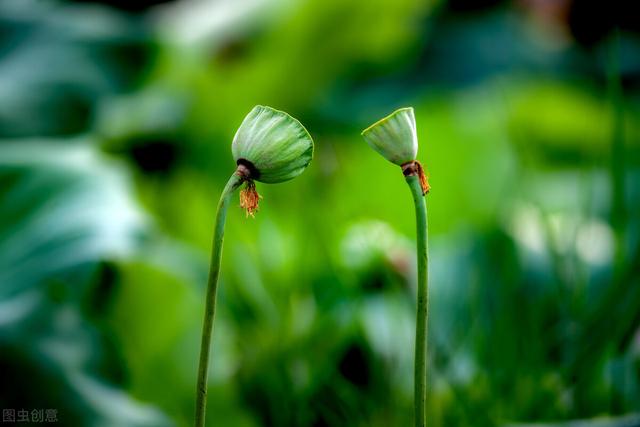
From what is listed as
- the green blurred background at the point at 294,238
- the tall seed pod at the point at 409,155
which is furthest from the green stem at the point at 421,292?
the green blurred background at the point at 294,238

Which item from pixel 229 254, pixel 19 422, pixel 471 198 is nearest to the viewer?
pixel 19 422

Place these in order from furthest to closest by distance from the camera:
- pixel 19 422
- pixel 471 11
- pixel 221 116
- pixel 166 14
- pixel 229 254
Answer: pixel 471 11 < pixel 166 14 < pixel 221 116 < pixel 229 254 < pixel 19 422

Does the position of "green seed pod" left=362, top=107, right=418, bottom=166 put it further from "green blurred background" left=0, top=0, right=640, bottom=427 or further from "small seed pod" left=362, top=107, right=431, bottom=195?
"green blurred background" left=0, top=0, right=640, bottom=427

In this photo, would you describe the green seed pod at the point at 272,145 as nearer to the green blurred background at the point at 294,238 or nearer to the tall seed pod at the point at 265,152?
the tall seed pod at the point at 265,152

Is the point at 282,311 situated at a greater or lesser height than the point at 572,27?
lesser

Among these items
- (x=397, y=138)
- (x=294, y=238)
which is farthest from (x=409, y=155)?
(x=294, y=238)

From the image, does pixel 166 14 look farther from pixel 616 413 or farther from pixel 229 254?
pixel 616 413

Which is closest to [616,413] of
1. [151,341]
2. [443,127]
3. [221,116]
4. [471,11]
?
[151,341]
